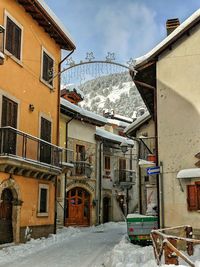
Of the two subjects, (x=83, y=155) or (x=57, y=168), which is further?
(x=83, y=155)

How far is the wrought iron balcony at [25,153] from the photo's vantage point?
14352 millimetres

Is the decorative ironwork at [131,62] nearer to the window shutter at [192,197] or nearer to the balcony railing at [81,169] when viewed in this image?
the window shutter at [192,197]

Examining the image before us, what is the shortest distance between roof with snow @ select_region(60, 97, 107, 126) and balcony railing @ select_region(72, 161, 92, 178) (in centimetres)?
317

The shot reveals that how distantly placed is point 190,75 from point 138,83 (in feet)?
9.15

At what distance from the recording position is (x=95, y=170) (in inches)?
1201

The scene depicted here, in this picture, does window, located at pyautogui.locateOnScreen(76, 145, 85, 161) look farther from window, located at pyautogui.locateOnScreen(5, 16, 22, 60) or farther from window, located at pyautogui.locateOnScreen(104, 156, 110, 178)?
window, located at pyautogui.locateOnScreen(5, 16, 22, 60)

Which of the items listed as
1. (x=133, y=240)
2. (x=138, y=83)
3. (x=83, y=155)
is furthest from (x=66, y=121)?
(x=133, y=240)

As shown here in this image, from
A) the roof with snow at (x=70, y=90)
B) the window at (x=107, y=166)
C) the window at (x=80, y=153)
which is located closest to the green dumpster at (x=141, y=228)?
the window at (x=80, y=153)

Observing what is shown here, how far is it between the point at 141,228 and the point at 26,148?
221 inches

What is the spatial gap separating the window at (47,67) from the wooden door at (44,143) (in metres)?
2.05

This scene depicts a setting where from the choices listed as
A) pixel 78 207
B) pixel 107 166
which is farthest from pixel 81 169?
pixel 107 166

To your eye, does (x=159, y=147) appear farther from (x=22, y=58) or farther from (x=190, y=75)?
(x=22, y=58)

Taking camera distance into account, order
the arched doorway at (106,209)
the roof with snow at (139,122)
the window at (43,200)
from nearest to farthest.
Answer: the window at (43,200) < the roof with snow at (139,122) < the arched doorway at (106,209)

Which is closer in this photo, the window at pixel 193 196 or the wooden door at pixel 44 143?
the window at pixel 193 196
